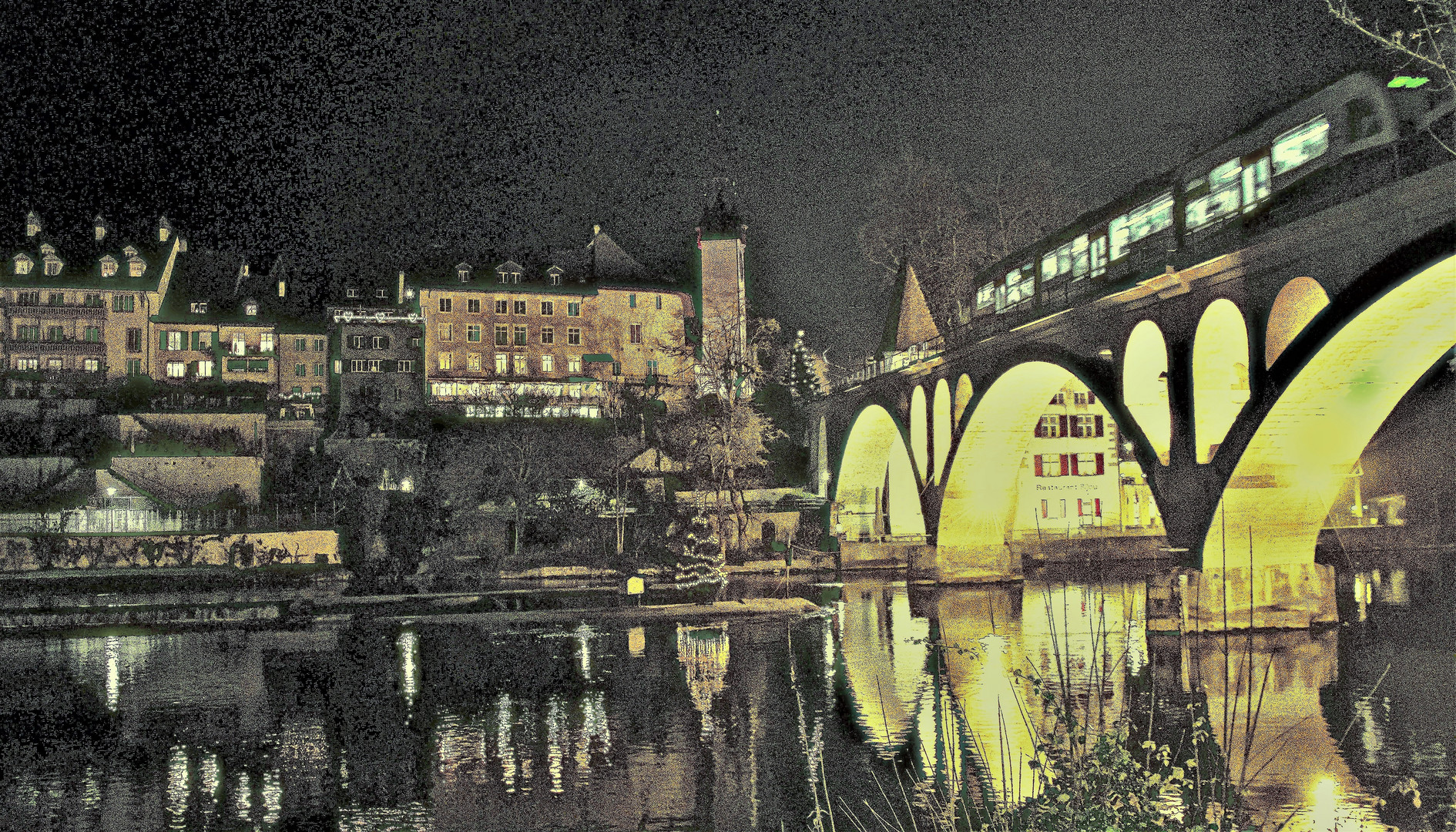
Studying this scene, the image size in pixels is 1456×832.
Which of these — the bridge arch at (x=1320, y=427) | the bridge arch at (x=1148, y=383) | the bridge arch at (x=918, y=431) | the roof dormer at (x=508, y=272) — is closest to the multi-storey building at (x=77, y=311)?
the roof dormer at (x=508, y=272)

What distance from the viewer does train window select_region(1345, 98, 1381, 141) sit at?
25.0 metres

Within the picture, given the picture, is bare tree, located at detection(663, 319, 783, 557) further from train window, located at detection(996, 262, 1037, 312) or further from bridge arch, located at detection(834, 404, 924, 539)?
train window, located at detection(996, 262, 1037, 312)

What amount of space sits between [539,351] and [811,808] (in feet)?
267

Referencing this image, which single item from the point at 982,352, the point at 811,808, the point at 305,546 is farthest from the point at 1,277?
the point at 811,808

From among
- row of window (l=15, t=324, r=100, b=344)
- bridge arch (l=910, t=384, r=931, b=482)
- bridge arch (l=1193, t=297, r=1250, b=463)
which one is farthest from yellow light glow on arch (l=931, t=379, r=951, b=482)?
row of window (l=15, t=324, r=100, b=344)

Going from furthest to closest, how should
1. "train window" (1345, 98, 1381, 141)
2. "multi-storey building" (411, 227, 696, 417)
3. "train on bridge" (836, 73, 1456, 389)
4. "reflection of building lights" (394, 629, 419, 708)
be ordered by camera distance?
"multi-storey building" (411, 227, 696, 417) < "reflection of building lights" (394, 629, 419, 708) < "train window" (1345, 98, 1381, 141) < "train on bridge" (836, 73, 1456, 389)

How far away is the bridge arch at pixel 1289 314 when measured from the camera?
26.9 meters

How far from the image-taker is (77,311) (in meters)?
86.8

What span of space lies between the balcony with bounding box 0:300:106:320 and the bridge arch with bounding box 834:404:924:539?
5192 centimetres

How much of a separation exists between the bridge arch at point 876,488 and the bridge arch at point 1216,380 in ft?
125

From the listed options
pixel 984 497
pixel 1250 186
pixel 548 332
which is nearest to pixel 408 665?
pixel 1250 186

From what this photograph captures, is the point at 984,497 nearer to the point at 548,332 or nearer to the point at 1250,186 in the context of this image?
the point at 1250,186

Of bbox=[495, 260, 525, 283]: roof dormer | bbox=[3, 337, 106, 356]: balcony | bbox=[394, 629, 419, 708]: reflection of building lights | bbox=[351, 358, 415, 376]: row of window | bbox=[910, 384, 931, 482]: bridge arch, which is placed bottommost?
bbox=[394, 629, 419, 708]: reflection of building lights

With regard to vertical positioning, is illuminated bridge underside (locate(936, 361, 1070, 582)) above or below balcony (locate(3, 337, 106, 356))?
below
